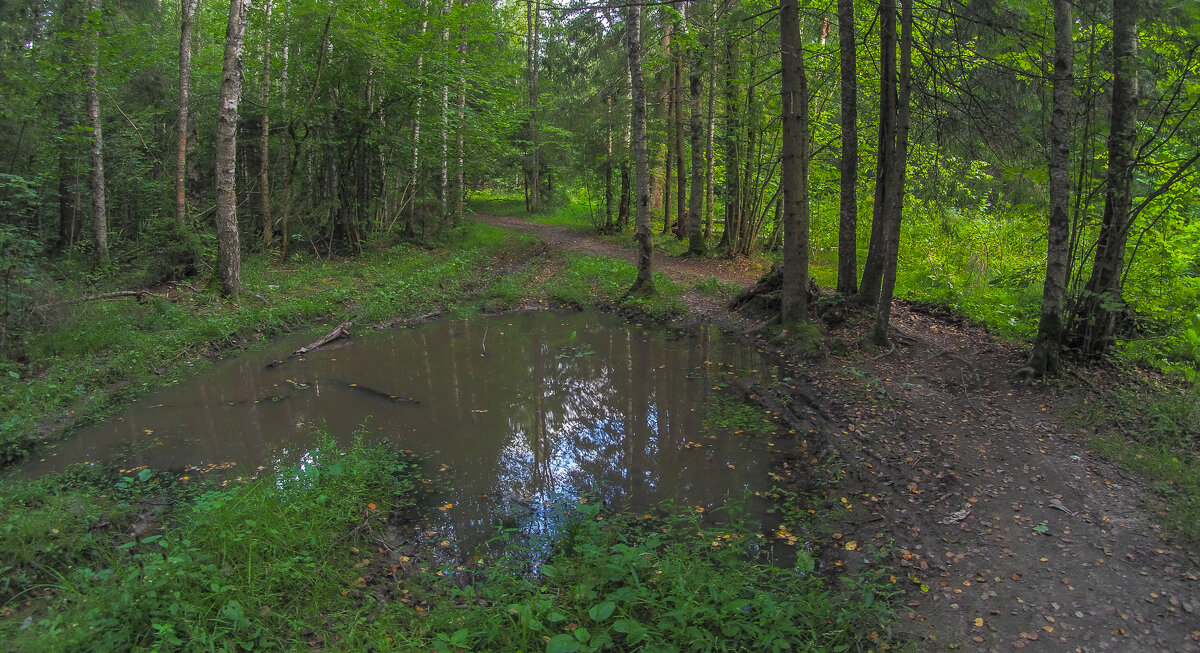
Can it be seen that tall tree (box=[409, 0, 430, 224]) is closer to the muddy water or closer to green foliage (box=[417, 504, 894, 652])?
the muddy water

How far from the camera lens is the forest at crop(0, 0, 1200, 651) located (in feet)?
12.6

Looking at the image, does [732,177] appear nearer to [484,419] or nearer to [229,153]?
[229,153]

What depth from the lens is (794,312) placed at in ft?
31.7

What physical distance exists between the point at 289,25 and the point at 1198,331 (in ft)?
60.1

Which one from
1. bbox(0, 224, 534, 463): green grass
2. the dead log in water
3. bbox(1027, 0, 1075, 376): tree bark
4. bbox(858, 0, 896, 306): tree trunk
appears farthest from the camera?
bbox(858, 0, 896, 306): tree trunk

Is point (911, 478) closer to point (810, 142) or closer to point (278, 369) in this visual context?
point (278, 369)

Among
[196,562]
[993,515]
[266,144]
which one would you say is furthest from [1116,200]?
[266,144]

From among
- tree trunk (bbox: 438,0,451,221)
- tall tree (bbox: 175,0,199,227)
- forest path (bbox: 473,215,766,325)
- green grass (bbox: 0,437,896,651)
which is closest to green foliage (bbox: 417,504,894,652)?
green grass (bbox: 0,437,896,651)

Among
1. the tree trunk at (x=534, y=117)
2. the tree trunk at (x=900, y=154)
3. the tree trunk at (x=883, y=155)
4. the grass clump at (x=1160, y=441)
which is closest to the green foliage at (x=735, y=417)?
the tree trunk at (x=900, y=154)

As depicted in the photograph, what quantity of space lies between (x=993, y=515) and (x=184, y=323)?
446 inches

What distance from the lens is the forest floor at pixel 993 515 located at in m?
3.64

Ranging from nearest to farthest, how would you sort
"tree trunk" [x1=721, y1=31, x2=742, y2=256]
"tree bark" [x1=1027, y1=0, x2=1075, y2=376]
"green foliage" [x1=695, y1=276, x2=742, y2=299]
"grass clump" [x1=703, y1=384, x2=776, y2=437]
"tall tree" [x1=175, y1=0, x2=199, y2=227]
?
"tree bark" [x1=1027, y1=0, x2=1075, y2=376]
"grass clump" [x1=703, y1=384, x2=776, y2=437]
"tall tree" [x1=175, y1=0, x2=199, y2=227]
"green foliage" [x1=695, y1=276, x2=742, y2=299]
"tree trunk" [x1=721, y1=31, x2=742, y2=256]

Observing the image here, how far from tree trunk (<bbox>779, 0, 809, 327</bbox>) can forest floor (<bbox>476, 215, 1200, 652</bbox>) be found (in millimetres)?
1561

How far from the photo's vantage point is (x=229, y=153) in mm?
11336
